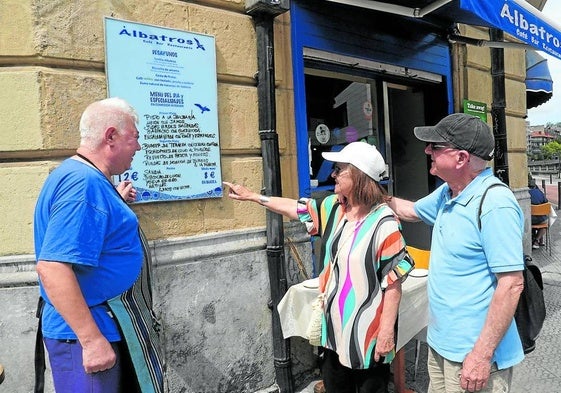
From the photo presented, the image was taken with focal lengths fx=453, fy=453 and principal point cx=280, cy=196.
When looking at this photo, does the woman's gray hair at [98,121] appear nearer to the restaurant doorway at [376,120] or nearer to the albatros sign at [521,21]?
the restaurant doorway at [376,120]

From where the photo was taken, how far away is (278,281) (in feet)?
11.1

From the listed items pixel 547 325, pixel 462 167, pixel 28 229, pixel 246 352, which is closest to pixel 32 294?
pixel 28 229

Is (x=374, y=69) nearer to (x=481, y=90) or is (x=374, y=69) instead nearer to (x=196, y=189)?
(x=481, y=90)

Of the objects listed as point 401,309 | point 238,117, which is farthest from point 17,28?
point 401,309

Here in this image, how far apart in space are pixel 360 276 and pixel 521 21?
3.37 m

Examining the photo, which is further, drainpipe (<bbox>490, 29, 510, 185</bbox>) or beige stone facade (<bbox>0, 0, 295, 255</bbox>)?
drainpipe (<bbox>490, 29, 510, 185</bbox>)

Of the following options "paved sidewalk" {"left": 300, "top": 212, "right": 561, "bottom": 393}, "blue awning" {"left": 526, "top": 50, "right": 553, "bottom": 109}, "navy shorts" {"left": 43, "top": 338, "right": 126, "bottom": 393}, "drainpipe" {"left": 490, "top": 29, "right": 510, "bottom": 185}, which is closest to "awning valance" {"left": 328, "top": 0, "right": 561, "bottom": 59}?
"drainpipe" {"left": 490, "top": 29, "right": 510, "bottom": 185}

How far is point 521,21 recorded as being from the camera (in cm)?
422

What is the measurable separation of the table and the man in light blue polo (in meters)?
0.92

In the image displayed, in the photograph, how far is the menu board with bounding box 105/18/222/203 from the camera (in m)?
2.81

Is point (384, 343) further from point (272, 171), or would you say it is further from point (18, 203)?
point (18, 203)

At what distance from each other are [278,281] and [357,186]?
1.30 m

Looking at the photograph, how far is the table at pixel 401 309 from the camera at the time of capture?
3.04 metres

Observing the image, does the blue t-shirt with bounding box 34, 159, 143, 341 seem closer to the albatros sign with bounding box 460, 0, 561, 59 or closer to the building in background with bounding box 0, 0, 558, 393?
the building in background with bounding box 0, 0, 558, 393
